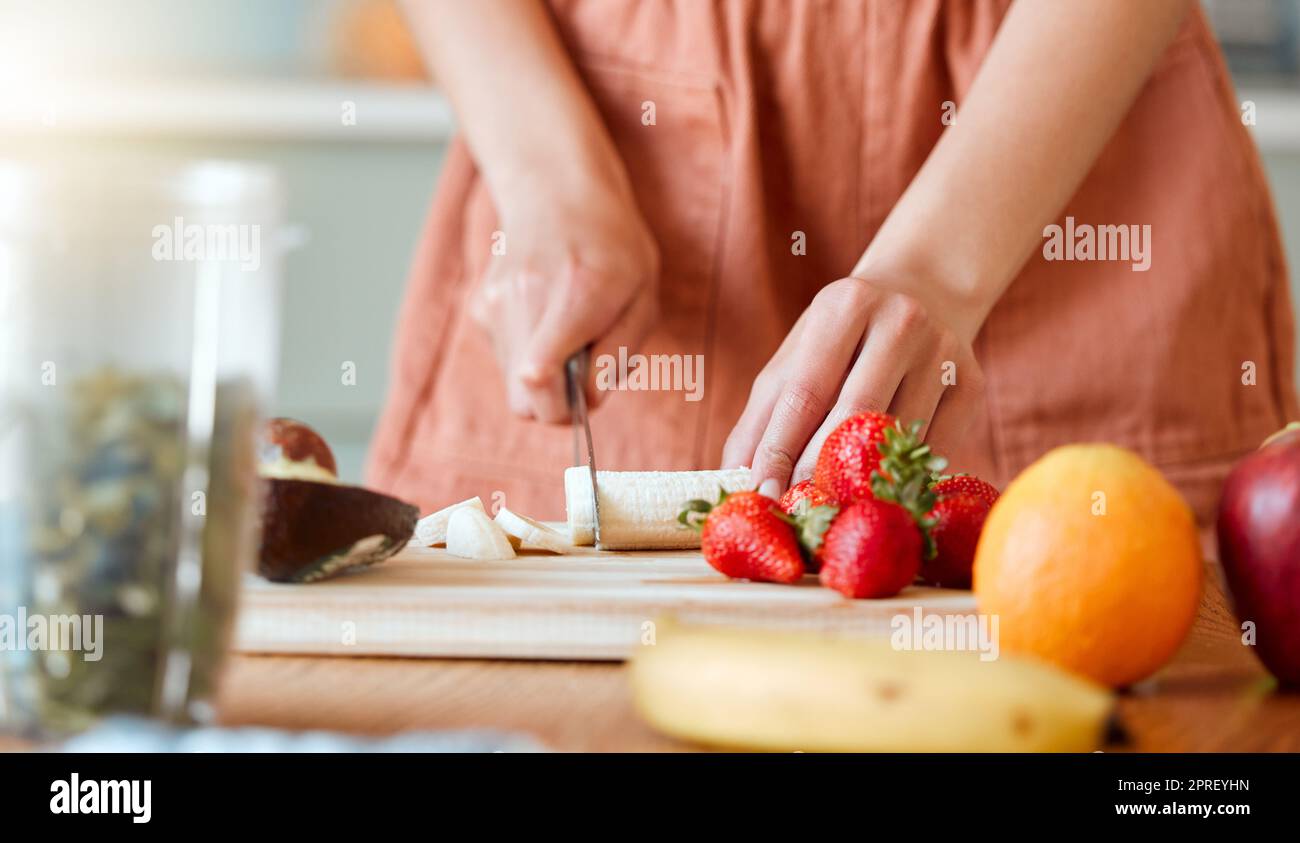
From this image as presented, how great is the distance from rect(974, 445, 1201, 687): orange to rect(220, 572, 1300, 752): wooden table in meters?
0.03

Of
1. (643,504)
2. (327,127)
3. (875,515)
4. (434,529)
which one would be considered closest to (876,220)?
(643,504)

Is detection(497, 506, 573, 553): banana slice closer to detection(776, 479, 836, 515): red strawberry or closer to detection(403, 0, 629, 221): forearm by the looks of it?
detection(776, 479, 836, 515): red strawberry

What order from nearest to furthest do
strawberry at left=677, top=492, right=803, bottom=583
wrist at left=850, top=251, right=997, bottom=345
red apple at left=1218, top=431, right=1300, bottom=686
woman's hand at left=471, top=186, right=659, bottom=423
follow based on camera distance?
red apple at left=1218, top=431, right=1300, bottom=686, strawberry at left=677, top=492, right=803, bottom=583, wrist at left=850, top=251, right=997, bottom=345, woman's hand at left=471, top=186, right=659, bottom=423

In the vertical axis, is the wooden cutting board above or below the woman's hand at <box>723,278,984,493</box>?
below

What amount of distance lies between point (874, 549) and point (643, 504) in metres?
0.35

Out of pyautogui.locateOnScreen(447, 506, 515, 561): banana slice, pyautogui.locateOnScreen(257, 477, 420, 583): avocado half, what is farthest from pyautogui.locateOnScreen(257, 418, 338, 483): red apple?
pyautogui.locateOnScreen(447, 506, 515, 561): banana slice

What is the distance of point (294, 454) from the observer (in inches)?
34.7

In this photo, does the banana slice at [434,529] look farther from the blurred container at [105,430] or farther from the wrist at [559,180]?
the blurred container at [105,430]

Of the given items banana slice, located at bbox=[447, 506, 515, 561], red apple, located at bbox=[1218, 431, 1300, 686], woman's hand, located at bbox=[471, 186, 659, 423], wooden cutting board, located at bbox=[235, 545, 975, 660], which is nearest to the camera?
red apple, located at bbox=[1218, 431, 1300, 686]

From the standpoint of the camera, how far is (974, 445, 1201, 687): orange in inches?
22.0

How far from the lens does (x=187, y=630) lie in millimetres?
528

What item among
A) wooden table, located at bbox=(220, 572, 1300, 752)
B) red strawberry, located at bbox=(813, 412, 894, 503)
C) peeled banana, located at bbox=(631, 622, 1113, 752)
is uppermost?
red strawberry, located at bbox=(813, 412, 894, 503)

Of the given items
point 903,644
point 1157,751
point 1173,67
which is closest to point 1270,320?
point 1173,67
